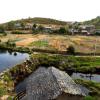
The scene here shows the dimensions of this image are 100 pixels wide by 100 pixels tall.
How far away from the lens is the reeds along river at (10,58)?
285ft

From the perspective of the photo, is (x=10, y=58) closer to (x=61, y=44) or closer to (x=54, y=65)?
(x=54, y=65)

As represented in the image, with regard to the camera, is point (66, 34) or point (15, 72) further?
point (66, 34)

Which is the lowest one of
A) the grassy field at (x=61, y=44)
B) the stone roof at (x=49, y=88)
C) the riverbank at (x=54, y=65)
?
the grassy field at (x=61, y=44)

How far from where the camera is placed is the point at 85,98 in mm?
40062

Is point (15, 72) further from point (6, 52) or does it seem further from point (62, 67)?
point (6, 52)

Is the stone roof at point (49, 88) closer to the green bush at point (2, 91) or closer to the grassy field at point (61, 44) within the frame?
the green bush at point (2, 91)

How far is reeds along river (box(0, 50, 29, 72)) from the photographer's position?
3417 inches

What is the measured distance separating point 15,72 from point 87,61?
2750 cm

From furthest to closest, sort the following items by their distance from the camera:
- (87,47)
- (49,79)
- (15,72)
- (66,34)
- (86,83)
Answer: (66,34) < (87,47) < (15,72) < (86,83) < (49,79)

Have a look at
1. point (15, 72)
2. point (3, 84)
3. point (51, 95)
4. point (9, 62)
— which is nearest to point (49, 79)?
point (51, 95)

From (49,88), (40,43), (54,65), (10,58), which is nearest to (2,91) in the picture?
(49,88)

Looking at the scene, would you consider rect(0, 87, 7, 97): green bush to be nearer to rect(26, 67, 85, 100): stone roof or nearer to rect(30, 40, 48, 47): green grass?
rect(26, 67, 85, 100): stone roof

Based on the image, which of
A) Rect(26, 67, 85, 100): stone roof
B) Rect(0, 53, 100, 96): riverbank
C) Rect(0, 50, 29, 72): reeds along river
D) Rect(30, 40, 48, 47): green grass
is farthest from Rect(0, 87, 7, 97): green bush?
Rect(30, 40, 48, 47): green grass

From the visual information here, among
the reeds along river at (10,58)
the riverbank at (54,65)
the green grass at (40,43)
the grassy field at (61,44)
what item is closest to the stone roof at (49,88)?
the riverbank at (54,65)
